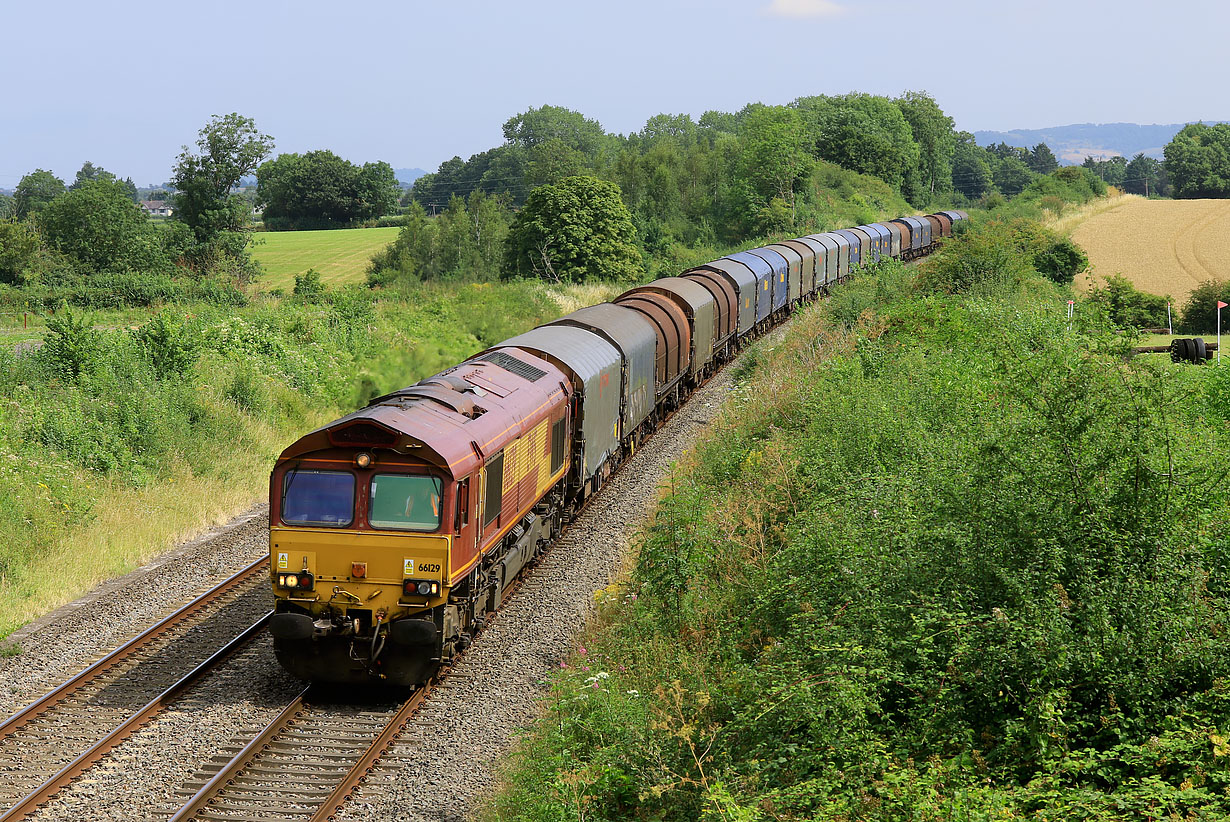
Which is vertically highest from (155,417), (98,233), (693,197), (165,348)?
(693,197)

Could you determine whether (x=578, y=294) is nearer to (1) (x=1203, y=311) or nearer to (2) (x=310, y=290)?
(2) (x=310, y=290)

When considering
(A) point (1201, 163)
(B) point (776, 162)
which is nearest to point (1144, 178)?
(A) point (1201, 163)

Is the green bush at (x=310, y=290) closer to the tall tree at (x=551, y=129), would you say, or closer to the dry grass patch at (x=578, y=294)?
the dry grass patch at (x=578, y=294)

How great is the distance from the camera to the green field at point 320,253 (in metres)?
69.9

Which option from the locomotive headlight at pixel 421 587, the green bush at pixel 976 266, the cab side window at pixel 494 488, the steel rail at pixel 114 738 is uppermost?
the green bush at pixel 976 266

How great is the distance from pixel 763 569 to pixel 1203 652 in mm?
6175

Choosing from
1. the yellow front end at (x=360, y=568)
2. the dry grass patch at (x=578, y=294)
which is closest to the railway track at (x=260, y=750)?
the yellow front end at (x=360, y=568)

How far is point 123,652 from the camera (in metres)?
13.9

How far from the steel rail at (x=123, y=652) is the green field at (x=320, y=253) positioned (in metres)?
44.0

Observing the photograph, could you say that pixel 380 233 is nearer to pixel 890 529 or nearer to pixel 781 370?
pixel 781 370

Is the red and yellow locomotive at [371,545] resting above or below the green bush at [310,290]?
below

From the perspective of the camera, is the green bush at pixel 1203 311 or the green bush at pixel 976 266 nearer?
the green bush at pixel 976 266

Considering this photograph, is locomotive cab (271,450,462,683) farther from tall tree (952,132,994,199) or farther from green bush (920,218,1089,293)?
tall tree (952,132,994,199)

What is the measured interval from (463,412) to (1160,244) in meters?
64.0
